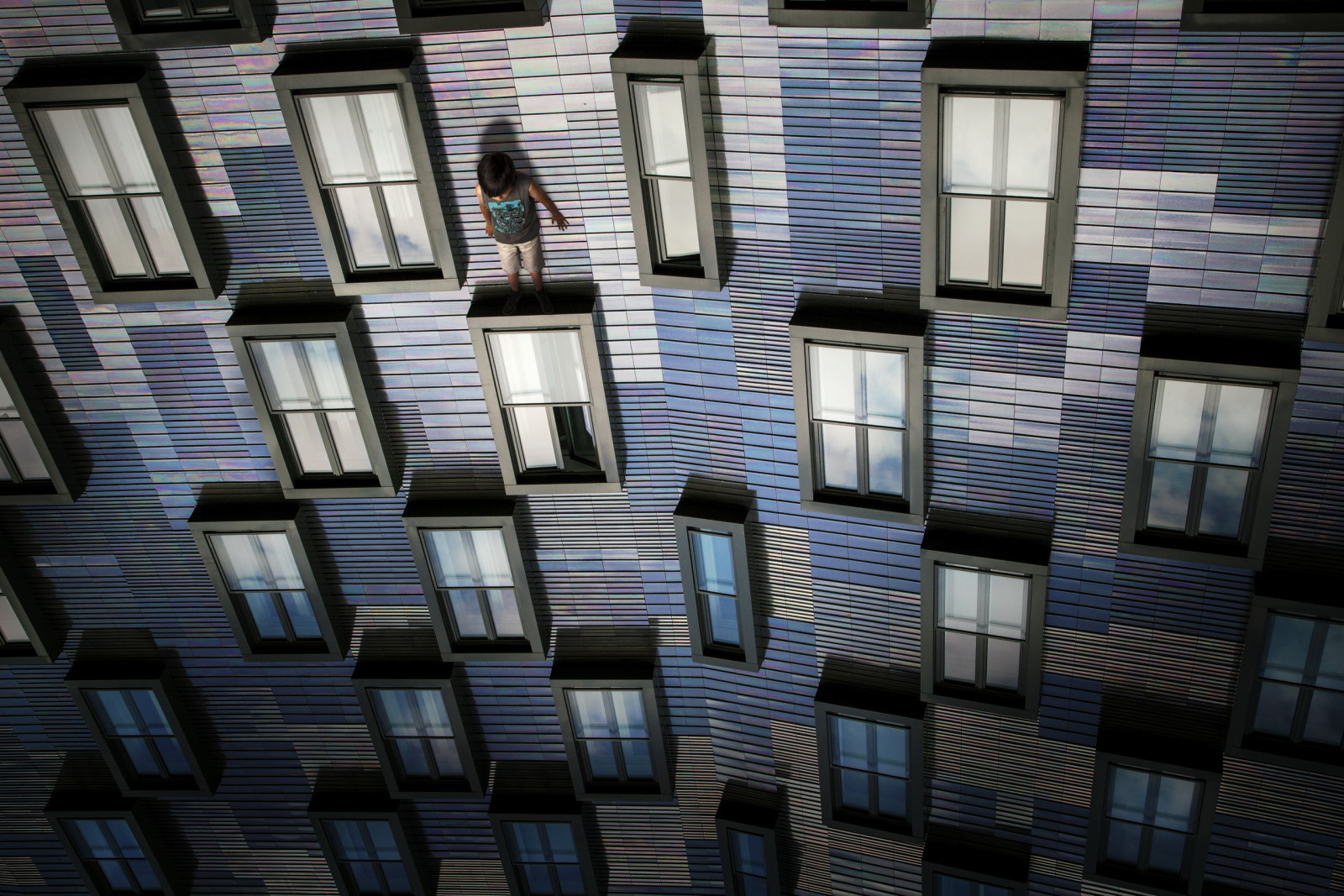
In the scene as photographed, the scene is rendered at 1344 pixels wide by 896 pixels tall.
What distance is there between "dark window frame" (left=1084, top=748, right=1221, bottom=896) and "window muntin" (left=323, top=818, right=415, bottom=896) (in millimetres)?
10454

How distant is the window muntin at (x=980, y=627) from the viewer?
1584cm

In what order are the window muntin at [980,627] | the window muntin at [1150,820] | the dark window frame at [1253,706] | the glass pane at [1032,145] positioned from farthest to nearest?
1. the window muntin at [1150,820]
2. the window muntin at [980,627]
3. the dark window frame at [1253,706]
4. the glass pane at [1032,145]

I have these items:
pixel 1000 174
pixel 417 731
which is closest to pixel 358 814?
pixel 417 731

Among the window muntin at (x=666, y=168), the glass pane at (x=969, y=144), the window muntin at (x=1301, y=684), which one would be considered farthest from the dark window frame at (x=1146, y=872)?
the window muntin at (x=666, y=168)

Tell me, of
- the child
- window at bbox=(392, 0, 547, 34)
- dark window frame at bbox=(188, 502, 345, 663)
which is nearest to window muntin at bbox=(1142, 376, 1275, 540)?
the child

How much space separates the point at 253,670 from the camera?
19.4 meters

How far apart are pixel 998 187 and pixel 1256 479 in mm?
4223

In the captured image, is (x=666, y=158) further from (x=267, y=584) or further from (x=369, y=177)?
(x=267, y=584)

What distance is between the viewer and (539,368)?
15.9 meters

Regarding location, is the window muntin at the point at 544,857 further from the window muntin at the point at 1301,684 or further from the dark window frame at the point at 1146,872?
the window muntin at the point at 1301,684

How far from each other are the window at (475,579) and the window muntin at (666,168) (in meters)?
4.26

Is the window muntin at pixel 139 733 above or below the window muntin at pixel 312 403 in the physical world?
below

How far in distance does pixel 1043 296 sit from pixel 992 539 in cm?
331

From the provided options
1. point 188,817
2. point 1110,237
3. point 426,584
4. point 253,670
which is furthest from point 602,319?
point 188,817
